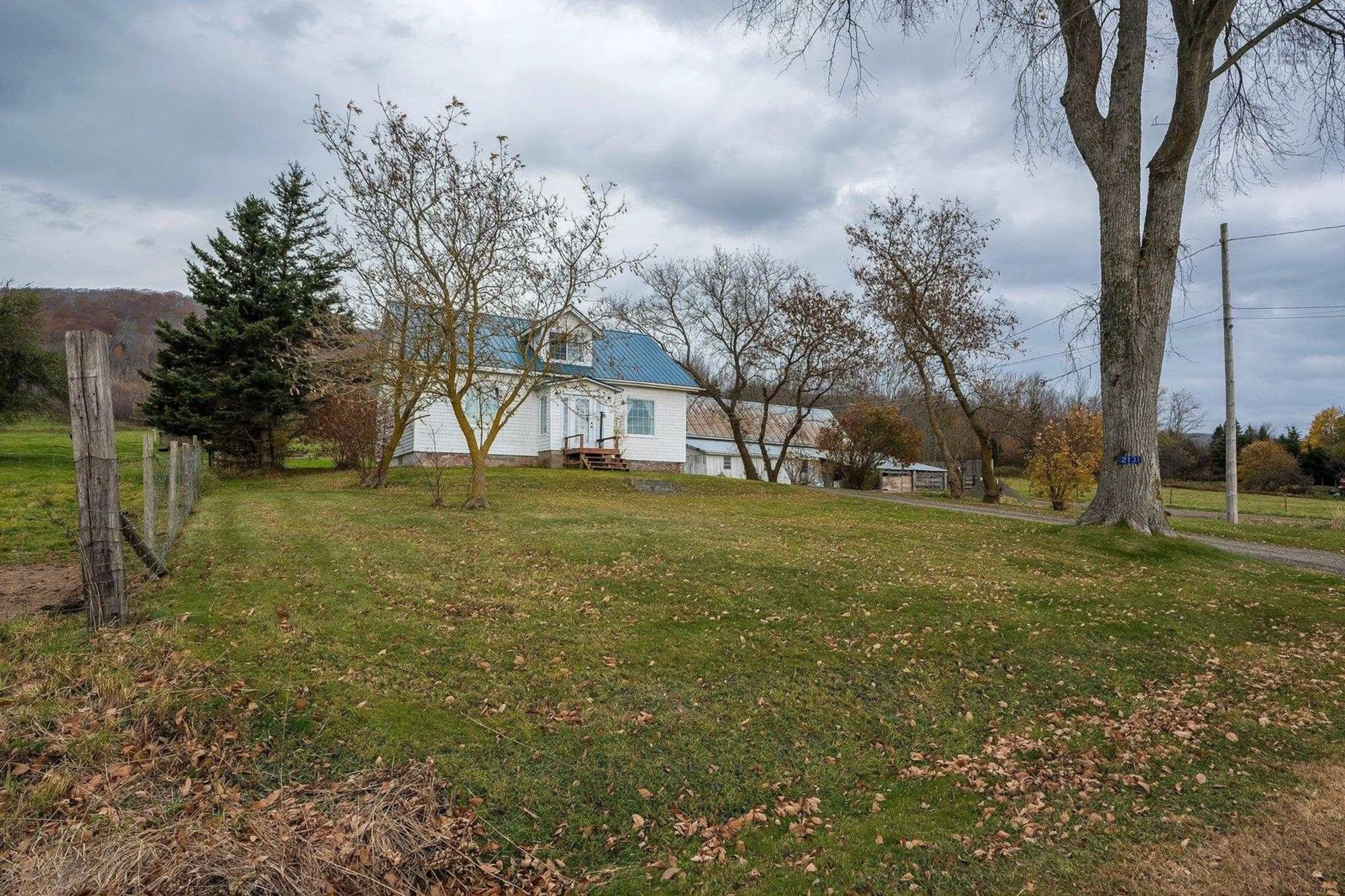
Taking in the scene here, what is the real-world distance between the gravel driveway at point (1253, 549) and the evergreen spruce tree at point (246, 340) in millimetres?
19284

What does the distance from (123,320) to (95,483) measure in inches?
1780

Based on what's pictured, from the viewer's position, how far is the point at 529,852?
3863 millimetres

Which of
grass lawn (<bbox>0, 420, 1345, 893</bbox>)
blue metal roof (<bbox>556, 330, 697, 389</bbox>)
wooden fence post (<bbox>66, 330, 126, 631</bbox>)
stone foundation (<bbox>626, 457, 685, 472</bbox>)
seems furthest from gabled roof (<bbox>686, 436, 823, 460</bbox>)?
wooden fence post (<bbox>66, 330, 126, 631</bbox>)

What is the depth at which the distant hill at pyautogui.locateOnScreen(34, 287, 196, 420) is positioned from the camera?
88.1 ft

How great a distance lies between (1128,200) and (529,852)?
12127 millimetres

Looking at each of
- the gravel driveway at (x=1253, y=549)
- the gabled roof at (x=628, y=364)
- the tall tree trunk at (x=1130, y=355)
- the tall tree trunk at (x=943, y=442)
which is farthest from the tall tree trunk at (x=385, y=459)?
the tall tree trunk at (x=943, y=442)

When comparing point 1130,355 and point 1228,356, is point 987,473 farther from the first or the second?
point 1130,355

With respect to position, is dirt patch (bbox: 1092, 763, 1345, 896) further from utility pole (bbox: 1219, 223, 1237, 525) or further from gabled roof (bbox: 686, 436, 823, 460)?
gabled roof (bbox: 686, 436, 823, 460)

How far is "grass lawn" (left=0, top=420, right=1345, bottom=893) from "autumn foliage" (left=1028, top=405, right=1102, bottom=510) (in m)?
19.1

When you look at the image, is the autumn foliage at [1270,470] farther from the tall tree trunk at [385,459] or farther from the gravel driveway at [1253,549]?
the tall tree trunk at [385,459]

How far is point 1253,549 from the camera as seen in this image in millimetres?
12234

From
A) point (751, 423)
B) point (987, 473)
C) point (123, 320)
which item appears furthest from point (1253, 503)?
point (123, 320)

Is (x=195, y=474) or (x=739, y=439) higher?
(x=739, y=439)

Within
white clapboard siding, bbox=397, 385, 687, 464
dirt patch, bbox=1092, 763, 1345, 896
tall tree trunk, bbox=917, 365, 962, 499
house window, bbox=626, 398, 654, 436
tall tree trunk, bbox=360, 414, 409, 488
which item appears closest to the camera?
dirt patch, bbox=1092, 763, 1345, 896
